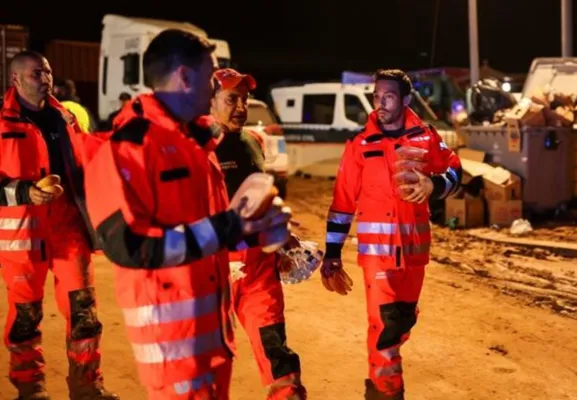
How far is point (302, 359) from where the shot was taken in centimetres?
575

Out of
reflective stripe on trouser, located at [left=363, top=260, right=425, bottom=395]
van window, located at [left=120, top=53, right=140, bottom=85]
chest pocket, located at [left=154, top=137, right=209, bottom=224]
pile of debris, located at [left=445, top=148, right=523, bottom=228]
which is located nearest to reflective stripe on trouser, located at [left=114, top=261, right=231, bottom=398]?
chest pocket, located at [left=154, top=137, right=209, bottom=224]

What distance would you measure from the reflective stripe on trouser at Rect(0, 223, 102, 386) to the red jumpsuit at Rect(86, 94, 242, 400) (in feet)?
6.66

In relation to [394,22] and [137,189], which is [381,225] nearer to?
[137,189]

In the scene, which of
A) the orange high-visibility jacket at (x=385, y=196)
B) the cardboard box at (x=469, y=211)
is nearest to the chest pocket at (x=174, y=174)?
the orange high-visibility jacket at (x=385, y=196)

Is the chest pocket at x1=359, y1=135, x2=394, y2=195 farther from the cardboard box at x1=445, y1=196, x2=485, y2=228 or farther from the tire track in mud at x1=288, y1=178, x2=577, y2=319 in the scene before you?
the cardboard box at x1=445, y1=196, x2=485, y2=228

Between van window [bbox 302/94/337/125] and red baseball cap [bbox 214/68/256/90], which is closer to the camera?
red baseball cap [bbox 214/68/256/90]

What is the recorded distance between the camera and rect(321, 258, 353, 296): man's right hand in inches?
177

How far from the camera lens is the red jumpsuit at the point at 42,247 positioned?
4555 mm

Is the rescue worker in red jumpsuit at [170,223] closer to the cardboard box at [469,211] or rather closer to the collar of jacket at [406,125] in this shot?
the collar of jacket at [406,125]

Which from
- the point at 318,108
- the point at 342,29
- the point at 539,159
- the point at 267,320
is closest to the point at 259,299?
the point at 267,320

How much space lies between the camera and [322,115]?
17422 millimetres

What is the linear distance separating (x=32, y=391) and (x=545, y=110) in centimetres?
886

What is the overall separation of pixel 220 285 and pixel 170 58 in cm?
83

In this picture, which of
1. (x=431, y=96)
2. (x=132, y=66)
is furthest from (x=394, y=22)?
(x=132, y=66)
